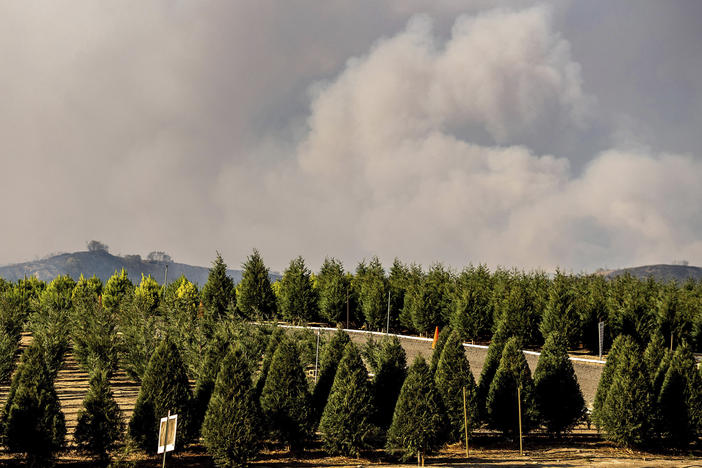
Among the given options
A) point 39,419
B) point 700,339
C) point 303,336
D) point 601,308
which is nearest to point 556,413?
point 303,336

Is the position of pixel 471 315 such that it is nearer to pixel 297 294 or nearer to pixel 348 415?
pixel 297 294

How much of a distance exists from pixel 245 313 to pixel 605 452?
1613 inches

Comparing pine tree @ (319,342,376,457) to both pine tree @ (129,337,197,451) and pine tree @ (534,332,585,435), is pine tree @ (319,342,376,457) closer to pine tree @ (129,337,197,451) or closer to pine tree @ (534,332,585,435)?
pine tree @ (129,337,197,451)

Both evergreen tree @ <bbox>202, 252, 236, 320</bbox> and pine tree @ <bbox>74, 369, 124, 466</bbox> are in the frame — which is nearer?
pine tree @ <bbox>74, 369, 124, 466</bbox>

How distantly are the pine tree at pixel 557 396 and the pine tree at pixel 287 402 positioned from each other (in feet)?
30.7

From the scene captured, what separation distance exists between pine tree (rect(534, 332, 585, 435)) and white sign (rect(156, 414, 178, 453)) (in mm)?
14305

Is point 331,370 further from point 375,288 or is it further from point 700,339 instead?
point 700,339

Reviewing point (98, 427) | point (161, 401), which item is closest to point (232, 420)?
point (161, 401)

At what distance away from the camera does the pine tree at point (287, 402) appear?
1916 centimetres

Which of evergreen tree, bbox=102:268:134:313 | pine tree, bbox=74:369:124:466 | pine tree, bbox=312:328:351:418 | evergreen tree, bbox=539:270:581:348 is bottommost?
pine tree, bbox=74:369:124:466

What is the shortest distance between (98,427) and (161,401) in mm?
1889

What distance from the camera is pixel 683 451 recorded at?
843 inches

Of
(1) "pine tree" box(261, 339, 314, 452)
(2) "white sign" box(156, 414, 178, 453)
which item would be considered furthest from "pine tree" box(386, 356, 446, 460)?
(2) "white sign" box(156, 414, 178, 453)

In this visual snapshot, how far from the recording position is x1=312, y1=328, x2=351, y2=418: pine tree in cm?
2070
